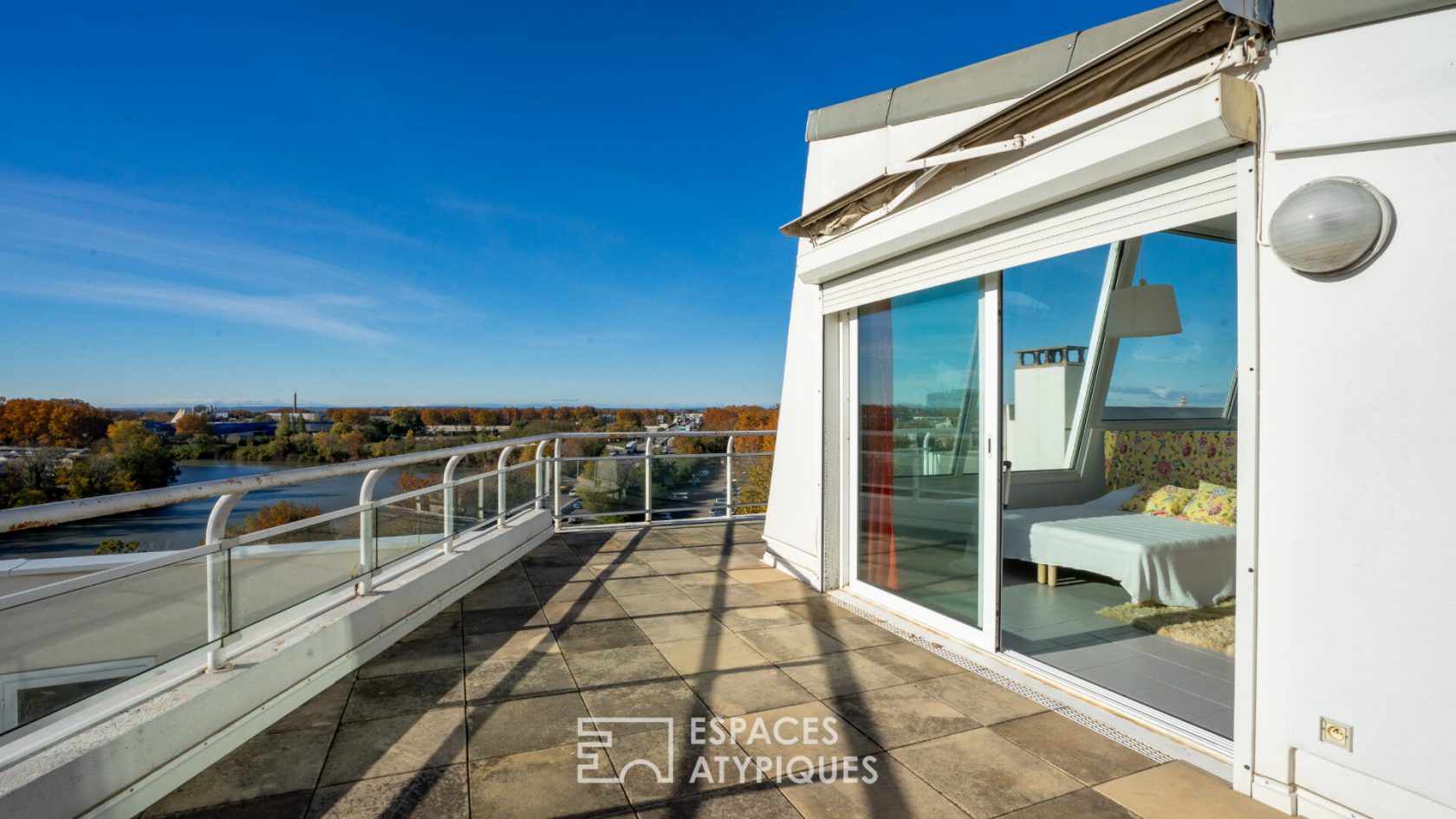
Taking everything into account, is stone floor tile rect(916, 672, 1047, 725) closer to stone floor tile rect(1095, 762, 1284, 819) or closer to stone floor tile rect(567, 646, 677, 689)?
stone floor tile rect(1095, 762, 1284, 819)

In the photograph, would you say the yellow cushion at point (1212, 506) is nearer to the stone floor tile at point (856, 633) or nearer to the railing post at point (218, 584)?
the stone floor tile at point (856, 633)

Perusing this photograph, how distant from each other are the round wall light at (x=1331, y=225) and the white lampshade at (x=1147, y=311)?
13.9 feet

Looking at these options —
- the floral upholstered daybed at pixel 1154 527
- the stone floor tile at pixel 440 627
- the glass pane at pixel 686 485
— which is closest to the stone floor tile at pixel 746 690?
the stone floor tile at pixel 440 627

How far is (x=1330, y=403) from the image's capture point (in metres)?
1.85

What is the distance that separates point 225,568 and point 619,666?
1.66m

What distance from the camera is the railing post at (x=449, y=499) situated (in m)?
4.22

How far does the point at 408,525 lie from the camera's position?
3.90m

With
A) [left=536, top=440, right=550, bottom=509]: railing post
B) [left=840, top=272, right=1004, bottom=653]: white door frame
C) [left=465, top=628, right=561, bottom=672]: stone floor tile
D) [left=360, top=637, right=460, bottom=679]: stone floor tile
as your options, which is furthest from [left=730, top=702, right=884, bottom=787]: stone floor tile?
[left=536, top=440, right=550, bottom=509]: railing post

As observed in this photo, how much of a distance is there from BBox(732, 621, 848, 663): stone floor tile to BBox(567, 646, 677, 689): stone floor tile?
0.53 metres

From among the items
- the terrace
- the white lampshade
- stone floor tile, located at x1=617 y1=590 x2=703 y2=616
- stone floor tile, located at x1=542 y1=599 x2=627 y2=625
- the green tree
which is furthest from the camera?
the white lampshade

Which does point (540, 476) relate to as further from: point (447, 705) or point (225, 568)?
point (225, 568)

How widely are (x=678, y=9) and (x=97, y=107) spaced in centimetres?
1111

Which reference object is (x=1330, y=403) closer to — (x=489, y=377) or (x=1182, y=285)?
(x=1182, y=285)

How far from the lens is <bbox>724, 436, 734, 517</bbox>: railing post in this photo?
24.4 ft
